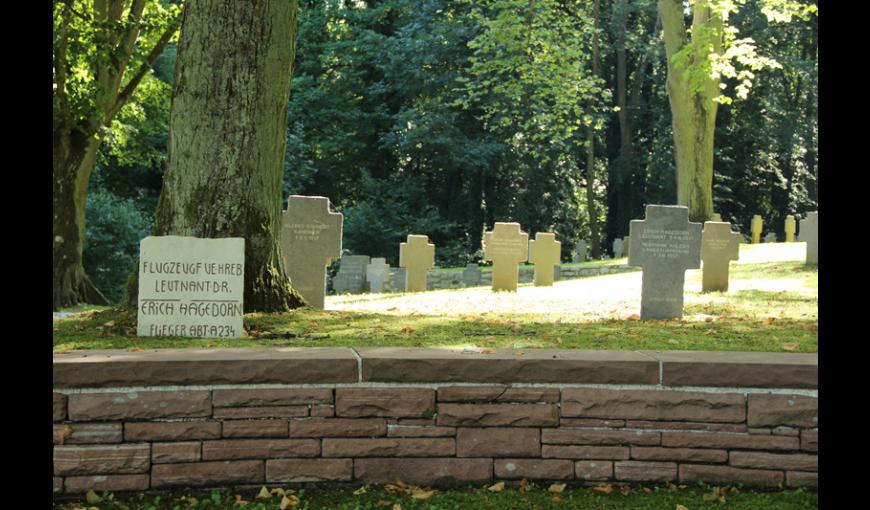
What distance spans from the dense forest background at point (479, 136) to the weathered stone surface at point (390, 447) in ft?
74.6

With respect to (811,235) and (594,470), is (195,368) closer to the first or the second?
(594,470)

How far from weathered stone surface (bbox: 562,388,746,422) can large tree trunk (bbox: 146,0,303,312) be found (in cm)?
301

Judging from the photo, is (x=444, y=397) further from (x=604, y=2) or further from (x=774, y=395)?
(x=604, y=2)

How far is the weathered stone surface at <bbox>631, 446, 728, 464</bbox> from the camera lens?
16.3ft

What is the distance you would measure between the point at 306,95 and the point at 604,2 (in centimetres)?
1370

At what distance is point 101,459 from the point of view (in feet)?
15.2

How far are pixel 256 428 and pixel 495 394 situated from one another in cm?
128

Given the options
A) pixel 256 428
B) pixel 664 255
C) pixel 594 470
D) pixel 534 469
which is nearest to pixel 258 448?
pixel 256 428

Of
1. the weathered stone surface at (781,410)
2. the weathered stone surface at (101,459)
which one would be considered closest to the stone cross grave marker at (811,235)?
the weathered stone surface at (781,410)

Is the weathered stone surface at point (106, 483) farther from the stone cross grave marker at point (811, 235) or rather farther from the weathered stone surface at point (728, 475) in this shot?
the stone cross grave marker at point (811, 235)

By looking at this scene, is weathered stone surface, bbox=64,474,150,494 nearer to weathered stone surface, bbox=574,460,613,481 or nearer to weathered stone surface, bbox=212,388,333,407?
weathered stone surface, bbox=212,388,333,407

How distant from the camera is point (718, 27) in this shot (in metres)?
19.8

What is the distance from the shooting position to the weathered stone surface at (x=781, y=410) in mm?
4941
